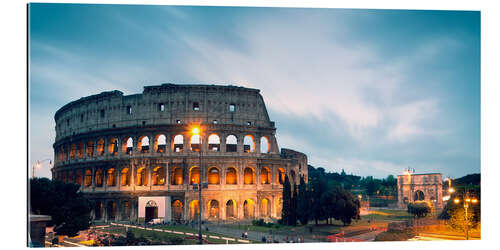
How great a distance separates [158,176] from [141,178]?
2537mm

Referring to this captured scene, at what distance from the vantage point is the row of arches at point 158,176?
42.4 metres

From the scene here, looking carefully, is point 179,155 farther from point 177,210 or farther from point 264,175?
point 264,175

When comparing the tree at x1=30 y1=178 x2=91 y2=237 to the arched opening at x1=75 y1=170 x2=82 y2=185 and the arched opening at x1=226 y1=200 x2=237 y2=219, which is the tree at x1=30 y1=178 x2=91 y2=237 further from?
the arched opening at x1=226 y1=200 x2=237 y2=219

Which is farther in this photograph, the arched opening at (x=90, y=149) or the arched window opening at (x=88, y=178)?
the arched opening at (x=90, y=149)

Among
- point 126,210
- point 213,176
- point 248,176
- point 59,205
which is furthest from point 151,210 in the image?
point 248,176

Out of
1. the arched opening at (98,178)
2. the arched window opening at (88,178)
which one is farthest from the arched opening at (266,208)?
the arched window opening at (88,178)

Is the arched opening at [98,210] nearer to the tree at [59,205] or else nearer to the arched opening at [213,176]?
the arched opening at [213,176]

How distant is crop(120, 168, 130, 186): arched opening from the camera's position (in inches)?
1709

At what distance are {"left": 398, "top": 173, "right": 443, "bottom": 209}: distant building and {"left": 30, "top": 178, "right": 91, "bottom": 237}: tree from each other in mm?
50639

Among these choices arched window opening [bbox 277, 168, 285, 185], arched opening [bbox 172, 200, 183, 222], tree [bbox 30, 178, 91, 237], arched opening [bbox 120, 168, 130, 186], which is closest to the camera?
tree [bbox 30, 178, 91, 237]

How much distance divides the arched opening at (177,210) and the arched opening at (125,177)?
5.67m

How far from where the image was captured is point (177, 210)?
42281 millimetres

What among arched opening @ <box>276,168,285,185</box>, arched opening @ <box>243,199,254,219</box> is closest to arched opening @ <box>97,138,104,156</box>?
arched opening @ <box>243,199,254,219</box>

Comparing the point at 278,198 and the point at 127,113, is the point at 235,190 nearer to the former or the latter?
the point at 278,198
